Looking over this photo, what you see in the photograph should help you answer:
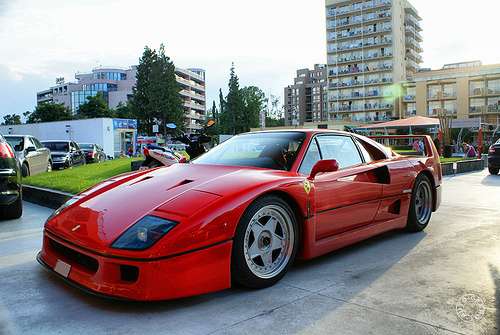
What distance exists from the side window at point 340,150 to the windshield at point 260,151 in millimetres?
243

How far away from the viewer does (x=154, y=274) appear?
208 centimetres

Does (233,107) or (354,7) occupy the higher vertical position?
(354,7)

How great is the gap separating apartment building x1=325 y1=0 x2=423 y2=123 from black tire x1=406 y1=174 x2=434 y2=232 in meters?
66.5

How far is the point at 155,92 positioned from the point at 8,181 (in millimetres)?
49218

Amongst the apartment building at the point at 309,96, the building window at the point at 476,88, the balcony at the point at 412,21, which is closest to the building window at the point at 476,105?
the building window at the point at 476,88

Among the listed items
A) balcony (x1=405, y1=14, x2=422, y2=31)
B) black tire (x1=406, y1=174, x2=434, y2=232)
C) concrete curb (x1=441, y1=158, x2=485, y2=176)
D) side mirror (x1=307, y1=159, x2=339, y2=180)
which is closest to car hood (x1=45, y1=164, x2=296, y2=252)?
side mirror (x1=307, y1=159, x2=339, y2=180)

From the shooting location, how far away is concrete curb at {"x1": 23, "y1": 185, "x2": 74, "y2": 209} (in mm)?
5859

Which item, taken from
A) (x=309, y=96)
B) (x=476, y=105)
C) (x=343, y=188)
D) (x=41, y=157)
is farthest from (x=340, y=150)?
(x=309, y=96)

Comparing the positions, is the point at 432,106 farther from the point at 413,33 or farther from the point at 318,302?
the point at 318,302

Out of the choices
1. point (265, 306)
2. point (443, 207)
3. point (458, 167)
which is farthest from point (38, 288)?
point (458, 167)

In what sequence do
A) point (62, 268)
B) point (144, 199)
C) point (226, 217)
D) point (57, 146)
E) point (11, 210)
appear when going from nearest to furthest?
point (226, 217), point (62, 268), point (144, 199), point (11, 210), point (57, 146)

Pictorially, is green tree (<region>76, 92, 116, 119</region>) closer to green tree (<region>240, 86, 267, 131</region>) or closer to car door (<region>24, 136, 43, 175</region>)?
green tree (<region>240, 86, 267, 131</region>)

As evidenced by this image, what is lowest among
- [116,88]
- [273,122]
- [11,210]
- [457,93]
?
[11,210]

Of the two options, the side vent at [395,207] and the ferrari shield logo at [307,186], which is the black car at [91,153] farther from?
the ferrari shield logo at [307,186]
